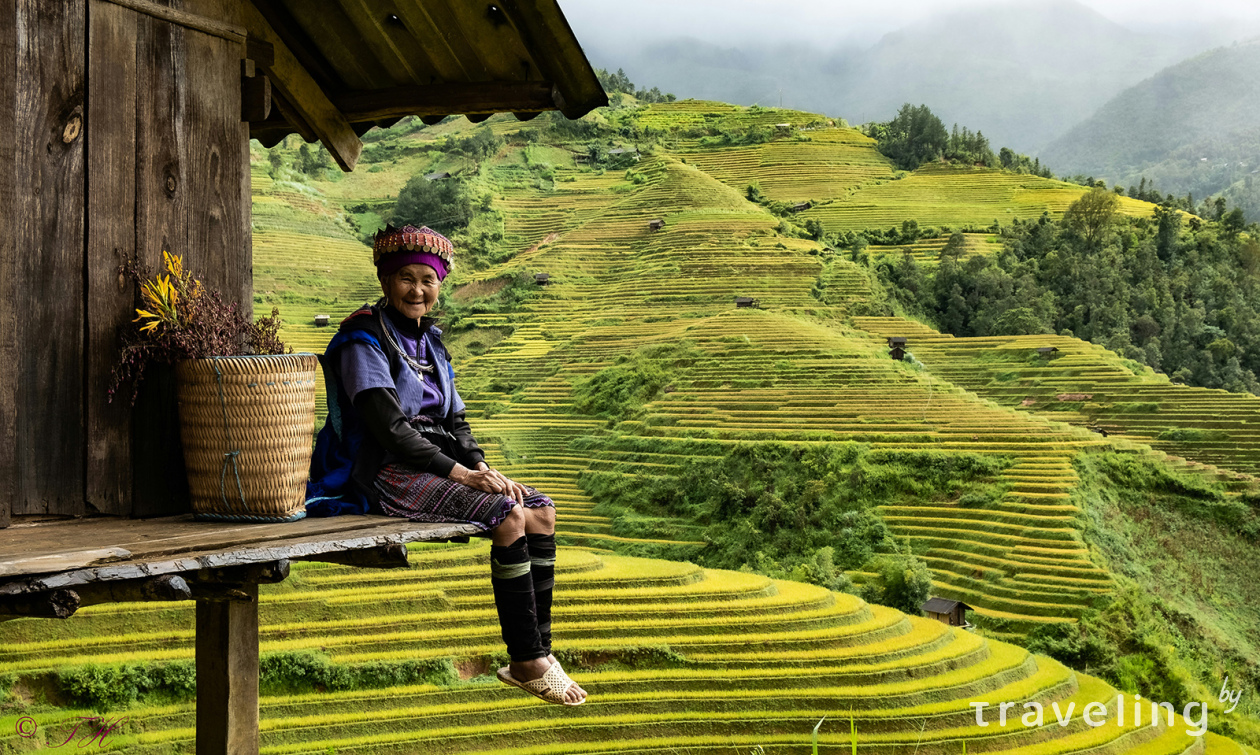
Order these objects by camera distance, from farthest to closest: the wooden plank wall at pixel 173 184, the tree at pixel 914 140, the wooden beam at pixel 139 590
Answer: the tree at pixel 914 140 < the wooden plank wall at pixel 173 184 < the wooden beam at pixel 139 590

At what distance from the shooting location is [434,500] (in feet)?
7.91

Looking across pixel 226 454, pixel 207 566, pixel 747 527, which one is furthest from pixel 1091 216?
pixel 207 566

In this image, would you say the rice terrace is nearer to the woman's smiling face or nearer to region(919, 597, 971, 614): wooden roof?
region(919, 597, 971, 614): wooden roof

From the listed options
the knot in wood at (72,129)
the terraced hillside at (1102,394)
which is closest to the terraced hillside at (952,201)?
the terraced hillside at (1102,394)

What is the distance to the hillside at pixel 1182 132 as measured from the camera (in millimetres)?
103875

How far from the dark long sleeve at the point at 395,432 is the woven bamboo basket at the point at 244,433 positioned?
17 centimetres

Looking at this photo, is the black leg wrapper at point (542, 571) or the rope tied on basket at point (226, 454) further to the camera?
the black leg wrapper at point (542, 571)

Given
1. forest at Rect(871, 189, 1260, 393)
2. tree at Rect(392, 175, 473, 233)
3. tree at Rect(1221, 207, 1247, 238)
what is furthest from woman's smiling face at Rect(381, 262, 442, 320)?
tree at Rect(1221, 207, 1247, 238)

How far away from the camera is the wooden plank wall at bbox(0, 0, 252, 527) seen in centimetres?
218

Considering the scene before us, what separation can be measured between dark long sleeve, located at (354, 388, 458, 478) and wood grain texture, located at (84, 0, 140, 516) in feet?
1.74

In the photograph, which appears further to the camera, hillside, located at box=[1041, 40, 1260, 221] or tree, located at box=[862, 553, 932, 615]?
hillside, located at box=[1041, 40, 1260, 221]

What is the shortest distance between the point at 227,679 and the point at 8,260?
1.14m

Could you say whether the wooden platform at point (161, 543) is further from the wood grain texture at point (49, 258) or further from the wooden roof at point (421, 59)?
the wooden roof at point (421, 59)
